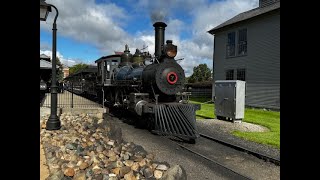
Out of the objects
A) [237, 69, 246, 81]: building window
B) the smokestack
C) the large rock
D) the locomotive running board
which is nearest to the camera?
the large rock

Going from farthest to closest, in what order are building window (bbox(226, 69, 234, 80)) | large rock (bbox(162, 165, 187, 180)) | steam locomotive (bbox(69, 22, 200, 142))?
building window (bbox(226, 69, 234, 80)), steam locomotive (bbox(69, 22, 200, 142)), large rock (bbox(162, 165, 187, 180))

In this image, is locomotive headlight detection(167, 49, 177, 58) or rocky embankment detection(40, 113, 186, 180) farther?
locomotive headlight detection(167, 49, 177, 58)

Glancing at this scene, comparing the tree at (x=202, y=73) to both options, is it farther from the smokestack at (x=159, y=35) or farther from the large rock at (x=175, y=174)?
the large rock at (x=175, y=174)

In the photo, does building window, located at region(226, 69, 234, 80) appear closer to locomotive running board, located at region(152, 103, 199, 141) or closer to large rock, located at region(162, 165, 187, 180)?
locomotive running board, located at region(152, 103, 199, 141)

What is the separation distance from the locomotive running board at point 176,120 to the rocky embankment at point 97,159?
1.38 m

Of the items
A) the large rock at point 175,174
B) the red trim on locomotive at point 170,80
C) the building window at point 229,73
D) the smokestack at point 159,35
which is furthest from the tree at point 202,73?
the large rock at point 175,174

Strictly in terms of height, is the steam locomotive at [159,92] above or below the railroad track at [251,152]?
above

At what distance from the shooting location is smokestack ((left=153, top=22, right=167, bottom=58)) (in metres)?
10.9

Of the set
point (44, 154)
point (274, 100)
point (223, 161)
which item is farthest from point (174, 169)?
point (274, 100)

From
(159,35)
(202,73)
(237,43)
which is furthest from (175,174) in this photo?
(202,73)

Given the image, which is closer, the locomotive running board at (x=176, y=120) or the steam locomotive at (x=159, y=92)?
the locomotive running board at (x=176, y=120)

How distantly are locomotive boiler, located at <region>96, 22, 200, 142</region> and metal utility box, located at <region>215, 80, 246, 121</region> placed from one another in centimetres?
324

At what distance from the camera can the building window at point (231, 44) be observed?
22938 mm

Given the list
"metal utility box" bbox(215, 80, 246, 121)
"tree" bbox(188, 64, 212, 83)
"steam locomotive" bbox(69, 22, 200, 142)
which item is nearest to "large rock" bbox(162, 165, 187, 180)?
"steam locomotive" bbox(69, 22, 200, 142)
